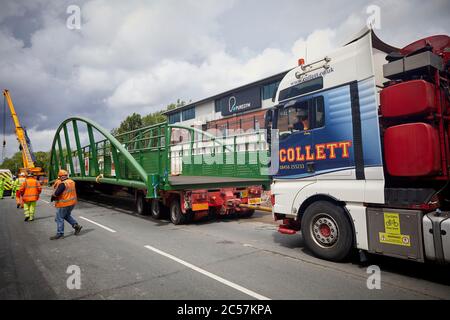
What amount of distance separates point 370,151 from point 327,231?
143 cm

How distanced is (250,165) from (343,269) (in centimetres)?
577

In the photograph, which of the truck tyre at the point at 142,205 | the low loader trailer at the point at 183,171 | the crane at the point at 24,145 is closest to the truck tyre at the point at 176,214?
the low loader trailer at the point at 183,171

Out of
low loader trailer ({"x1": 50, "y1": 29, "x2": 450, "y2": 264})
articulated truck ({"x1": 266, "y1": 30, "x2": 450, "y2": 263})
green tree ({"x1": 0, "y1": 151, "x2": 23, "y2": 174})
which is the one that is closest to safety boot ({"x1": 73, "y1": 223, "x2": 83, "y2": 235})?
low loader trailer ({"x1": 50, "y1": 29, "x2": 450, "y2": 264})

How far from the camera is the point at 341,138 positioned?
4.55 meters

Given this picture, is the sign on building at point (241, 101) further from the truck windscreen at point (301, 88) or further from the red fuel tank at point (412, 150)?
the red fuel tank at point (412, 150)

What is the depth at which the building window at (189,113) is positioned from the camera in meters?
42.6

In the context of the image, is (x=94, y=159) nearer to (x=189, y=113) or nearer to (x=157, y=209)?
(x=157, y=209)

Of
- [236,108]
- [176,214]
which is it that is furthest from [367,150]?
[236,108]

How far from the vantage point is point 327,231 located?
185 inches

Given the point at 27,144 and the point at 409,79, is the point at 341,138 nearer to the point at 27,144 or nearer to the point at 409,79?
the point at 409,79

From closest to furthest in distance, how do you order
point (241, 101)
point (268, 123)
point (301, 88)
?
1. point (301, 88)
2. point (268, 123)
3. point (241, 101)

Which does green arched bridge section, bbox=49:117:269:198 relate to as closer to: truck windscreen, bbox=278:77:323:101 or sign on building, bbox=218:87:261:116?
truck windscreen, bbox=278:77:323:101

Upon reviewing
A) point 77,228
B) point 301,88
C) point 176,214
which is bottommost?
point 77,228

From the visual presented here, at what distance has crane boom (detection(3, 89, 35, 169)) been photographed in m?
28.8
